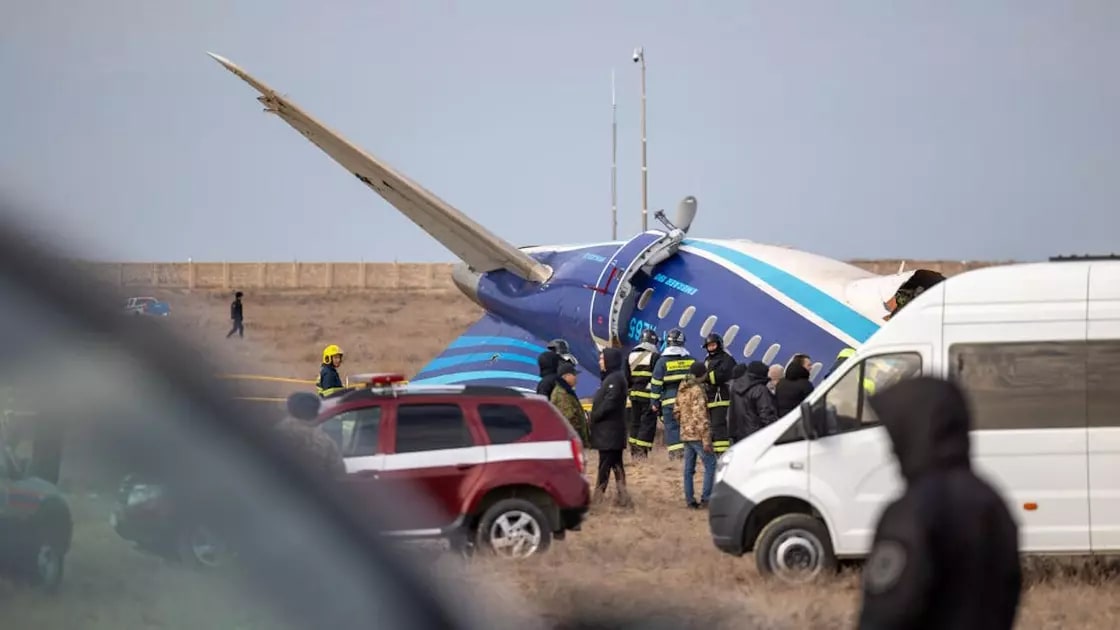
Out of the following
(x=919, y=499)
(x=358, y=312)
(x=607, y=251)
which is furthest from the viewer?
(x=358, y=312)

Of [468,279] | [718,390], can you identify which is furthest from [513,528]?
[468,279]

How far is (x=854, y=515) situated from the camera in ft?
38.2

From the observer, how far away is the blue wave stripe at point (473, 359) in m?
25.4

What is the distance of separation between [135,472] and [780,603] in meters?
7.21

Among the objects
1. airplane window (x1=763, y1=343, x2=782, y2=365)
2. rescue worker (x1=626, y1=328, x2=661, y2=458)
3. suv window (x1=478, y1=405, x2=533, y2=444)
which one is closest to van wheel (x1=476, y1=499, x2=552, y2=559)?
suv window (x1=478, y1=405, x2=533, y2=444)

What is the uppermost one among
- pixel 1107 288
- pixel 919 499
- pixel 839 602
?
pixel 1107 288

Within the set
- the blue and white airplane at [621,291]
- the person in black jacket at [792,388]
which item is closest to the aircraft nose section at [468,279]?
the blue and white airplane at [621,291]

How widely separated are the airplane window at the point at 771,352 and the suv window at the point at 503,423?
25.0 ft

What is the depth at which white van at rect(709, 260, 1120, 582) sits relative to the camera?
1145 centimetres

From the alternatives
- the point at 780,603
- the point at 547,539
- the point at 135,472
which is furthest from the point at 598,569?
the point at 135,472

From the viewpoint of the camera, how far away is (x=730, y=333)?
20.5 meters

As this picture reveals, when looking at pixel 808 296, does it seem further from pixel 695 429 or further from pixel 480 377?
pixel 480 377

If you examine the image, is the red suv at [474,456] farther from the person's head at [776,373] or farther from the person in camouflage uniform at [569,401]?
the person's head at [776,373]

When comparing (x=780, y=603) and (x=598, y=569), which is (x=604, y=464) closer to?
(x=598, y=569)
